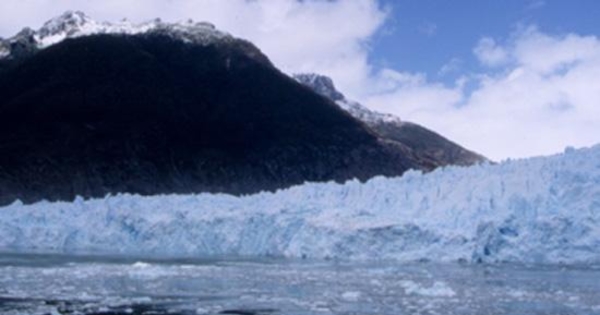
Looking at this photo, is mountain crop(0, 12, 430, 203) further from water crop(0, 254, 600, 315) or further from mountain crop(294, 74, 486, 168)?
water crop(0, 254, 600, 315)

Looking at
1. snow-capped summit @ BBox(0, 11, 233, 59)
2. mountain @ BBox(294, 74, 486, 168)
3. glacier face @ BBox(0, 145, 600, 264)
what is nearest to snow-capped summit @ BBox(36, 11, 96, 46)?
snow-capped summit @ BBox(0, 11, 233, 59)

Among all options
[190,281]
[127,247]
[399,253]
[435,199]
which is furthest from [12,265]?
[435,199]

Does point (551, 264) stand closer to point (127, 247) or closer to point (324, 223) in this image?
point (324, 223)

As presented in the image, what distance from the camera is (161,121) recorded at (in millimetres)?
52469

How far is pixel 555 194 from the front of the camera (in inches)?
669

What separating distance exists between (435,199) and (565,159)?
10.0ft

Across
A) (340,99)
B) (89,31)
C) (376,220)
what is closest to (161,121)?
(89,31)

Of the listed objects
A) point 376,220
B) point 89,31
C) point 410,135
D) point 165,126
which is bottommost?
point 376,220

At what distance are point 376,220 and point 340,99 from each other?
71129 millimetres

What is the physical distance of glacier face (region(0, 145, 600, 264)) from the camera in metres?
16.5

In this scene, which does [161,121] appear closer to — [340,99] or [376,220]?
[376,220]

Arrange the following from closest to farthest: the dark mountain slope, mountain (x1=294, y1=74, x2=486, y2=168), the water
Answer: the water → the dark mountain slope → mountain (x1=294, y1=74, x2=486, y2=168)

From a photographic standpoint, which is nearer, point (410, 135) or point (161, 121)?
point (161, 121)

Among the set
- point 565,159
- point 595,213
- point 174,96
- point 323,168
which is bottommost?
point 595,213
